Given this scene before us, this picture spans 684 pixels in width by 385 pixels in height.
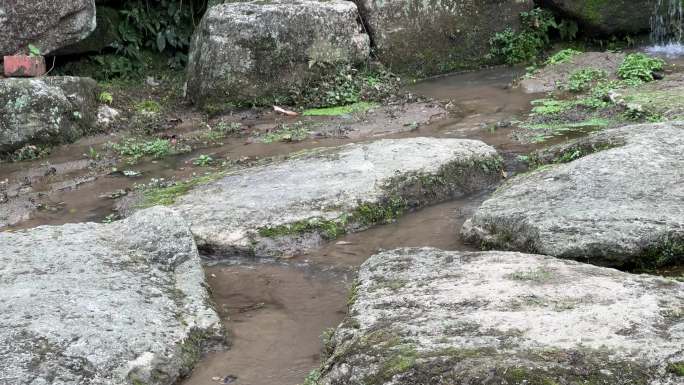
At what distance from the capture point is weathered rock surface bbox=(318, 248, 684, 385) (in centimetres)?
251

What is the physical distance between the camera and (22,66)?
8109 mm

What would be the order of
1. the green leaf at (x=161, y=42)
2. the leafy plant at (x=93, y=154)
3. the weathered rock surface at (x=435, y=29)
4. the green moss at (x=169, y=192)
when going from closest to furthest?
the green moss at (x=169, y=192), the leafy plant at (x=93, y=154), the weathered rock surface at (x=435, y=29), the green leaf at (x=161, y=42)

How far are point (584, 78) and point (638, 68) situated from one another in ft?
1.80

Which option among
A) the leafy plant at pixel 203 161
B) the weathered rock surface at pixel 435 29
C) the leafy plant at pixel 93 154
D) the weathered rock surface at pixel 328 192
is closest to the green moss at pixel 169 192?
the weathered rock surface at pixel 328 192

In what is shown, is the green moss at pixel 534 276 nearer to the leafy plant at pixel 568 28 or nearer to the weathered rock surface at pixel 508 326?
the weathered rock surface at pixel 508 326

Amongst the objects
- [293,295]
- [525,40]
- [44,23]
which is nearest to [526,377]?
[293,295]

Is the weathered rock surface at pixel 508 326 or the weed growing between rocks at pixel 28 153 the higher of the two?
the weathered rock surface at pixel 508 326

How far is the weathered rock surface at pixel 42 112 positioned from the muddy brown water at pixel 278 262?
235 millimetres

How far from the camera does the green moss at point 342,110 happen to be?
8.15 m

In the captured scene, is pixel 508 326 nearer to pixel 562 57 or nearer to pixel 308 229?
pixel 308 229

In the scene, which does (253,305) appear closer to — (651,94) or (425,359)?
(425,359)

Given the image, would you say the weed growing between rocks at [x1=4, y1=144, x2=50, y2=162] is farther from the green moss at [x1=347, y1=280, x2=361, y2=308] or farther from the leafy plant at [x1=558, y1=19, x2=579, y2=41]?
the leafy plant at [x1=558, y1=19, x2=579, y2=41]

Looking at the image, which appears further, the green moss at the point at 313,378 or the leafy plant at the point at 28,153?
the leafy plant at the point at 28,153

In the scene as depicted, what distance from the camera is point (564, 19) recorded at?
34.4 feet
